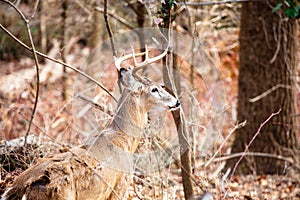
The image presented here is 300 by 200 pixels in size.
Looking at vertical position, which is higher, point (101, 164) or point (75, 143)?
point (101, 164)

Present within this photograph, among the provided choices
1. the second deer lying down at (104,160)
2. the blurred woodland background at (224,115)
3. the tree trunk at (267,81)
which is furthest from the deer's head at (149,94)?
the tree trunk at (267,81)

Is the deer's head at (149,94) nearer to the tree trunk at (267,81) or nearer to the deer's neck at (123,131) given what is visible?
the deer's neck at (123,131)

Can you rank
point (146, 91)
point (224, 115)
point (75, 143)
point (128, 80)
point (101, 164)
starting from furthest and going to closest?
point (224, 115) < point (75, 143) < point (146, 91) < point (128, 80) < point (101, 164)

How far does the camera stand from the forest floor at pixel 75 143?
512 centimetres

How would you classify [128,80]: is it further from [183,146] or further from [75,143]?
[75,143]

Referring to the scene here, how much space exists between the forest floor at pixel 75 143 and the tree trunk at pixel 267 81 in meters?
0.40

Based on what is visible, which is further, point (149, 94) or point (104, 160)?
point (149, 94)

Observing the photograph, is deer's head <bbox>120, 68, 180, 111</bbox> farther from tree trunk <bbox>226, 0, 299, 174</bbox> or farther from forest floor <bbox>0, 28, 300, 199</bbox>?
tree trunk <bbox>226, 0, 299, 174</bbox>

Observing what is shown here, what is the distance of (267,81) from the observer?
795 cm

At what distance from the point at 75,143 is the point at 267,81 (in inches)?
117

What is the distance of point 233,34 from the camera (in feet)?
41.9

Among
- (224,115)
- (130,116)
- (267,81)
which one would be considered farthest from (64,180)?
(267,81)

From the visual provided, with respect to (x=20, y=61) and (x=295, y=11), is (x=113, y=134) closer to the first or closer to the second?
(x=295, y=11)

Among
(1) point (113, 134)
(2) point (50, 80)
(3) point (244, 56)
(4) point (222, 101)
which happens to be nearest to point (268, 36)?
(3) point (244, 56)
